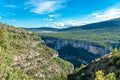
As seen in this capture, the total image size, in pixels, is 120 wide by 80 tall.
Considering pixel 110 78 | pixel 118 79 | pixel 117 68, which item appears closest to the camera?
pixel 110 78

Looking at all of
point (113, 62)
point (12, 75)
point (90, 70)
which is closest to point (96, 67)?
point (90, 70)

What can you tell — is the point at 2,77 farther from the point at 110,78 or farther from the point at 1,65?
the point at 110,78

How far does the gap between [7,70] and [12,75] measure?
15.9 feet

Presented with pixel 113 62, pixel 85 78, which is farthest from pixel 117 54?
pixel 85 78

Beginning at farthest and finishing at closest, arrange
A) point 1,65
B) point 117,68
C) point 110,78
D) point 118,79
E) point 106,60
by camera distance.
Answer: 1. point 106,60
2. point 1,65
3. point 117,68
4. point 118,79
5. point 110,78

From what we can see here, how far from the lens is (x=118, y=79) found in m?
104

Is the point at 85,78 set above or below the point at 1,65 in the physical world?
below

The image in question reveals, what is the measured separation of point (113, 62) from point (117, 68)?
10.5 metres

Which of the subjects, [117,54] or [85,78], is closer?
[117,54]

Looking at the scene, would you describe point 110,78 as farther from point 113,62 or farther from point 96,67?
point 96,67

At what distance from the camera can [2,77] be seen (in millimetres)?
128875

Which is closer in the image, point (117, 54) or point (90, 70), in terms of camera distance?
point (117, 54)

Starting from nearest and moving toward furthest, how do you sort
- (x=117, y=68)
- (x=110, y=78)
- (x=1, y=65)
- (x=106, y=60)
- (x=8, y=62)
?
1. (x=110, y=78)
2. (x=117, y=68)
3. (x=1, y=65)
4. (x=106, y=60)
5. (x=8, y=62)

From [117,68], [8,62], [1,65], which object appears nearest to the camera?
[117,68]
